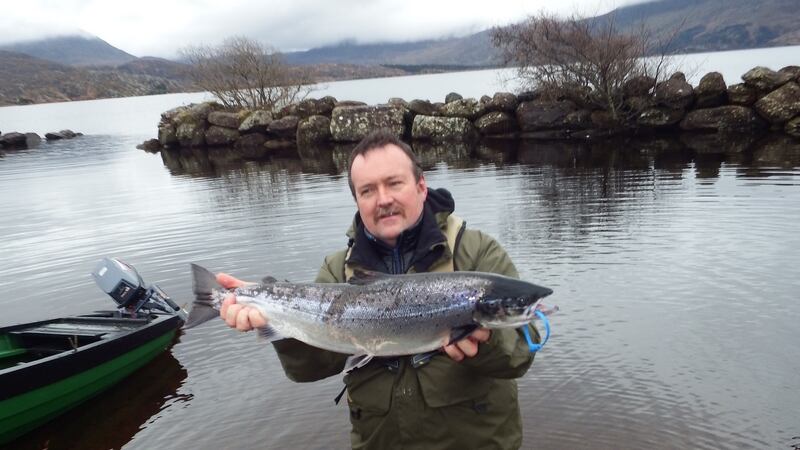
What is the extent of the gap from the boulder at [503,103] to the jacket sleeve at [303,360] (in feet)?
125

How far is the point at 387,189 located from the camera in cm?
375

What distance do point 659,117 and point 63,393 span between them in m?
36.2

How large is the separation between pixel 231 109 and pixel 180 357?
1831 inches

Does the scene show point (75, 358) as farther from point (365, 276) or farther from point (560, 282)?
point (560, 282)

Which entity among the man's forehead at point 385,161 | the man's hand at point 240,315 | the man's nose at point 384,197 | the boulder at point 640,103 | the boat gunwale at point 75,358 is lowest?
the boat gunwale at point 75,358

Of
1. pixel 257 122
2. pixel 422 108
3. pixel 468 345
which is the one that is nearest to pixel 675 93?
pixel 422 108

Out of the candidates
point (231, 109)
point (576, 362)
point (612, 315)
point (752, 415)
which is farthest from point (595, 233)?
point (231, 109)

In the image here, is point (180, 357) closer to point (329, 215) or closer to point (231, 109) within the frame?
point (329, 215)

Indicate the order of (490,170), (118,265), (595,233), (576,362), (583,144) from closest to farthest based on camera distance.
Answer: (576,362) < (118,265) < (595,233) < (490,170) < (583,144)

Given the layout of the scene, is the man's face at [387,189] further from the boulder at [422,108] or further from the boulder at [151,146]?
the boulder at [151,146]

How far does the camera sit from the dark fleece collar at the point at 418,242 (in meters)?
3.77

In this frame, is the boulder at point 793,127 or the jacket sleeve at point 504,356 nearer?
the jacket sleeve at point 504,356

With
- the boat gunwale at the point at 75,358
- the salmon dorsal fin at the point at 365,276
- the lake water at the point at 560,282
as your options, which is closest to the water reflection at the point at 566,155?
the lake water at the point at 560,282

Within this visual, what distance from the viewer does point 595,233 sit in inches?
580
